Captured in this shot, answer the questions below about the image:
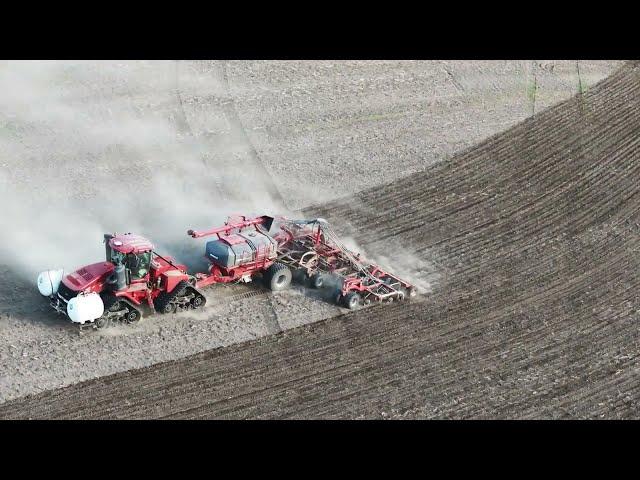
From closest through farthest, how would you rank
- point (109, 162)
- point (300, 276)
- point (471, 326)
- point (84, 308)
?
point (84, 308)
point (471, 326)
point (300, 276)
point (109, 162)

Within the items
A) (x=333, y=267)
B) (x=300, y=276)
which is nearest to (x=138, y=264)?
(x=300, y=276)

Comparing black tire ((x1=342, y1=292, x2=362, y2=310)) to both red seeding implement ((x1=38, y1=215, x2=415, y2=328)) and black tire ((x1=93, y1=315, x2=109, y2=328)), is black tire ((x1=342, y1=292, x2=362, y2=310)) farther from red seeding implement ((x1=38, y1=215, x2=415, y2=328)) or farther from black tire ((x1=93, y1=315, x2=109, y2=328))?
black tire ((x1=93, y1=315, x2=109, y2=328))

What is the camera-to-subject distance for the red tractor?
24.8m

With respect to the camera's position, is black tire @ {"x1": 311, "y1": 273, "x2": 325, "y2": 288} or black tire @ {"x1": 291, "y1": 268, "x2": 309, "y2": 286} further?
black tire @ {"x1": 291, "y1": 268, "x2": 309, "y2": 286}

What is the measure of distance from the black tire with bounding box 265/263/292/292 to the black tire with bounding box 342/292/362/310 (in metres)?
1.69

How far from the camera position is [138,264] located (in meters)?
25.4

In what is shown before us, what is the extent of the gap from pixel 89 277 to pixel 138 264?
1195 mm

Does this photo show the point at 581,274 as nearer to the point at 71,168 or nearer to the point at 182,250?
the point at 182,250

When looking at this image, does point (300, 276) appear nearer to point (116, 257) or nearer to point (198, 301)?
Result: point (198, 301)

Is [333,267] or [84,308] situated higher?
[333,267]

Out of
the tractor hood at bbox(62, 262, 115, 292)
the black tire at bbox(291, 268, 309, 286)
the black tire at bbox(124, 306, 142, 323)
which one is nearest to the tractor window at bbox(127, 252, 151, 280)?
the tractor hood at bbox(62, 262, 115, 292)

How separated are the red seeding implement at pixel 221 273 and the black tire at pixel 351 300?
1.0 inches

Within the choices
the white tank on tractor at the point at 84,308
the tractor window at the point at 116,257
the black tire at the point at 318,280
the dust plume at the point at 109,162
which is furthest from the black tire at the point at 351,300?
the white tank on tractor at the point at 84,308
